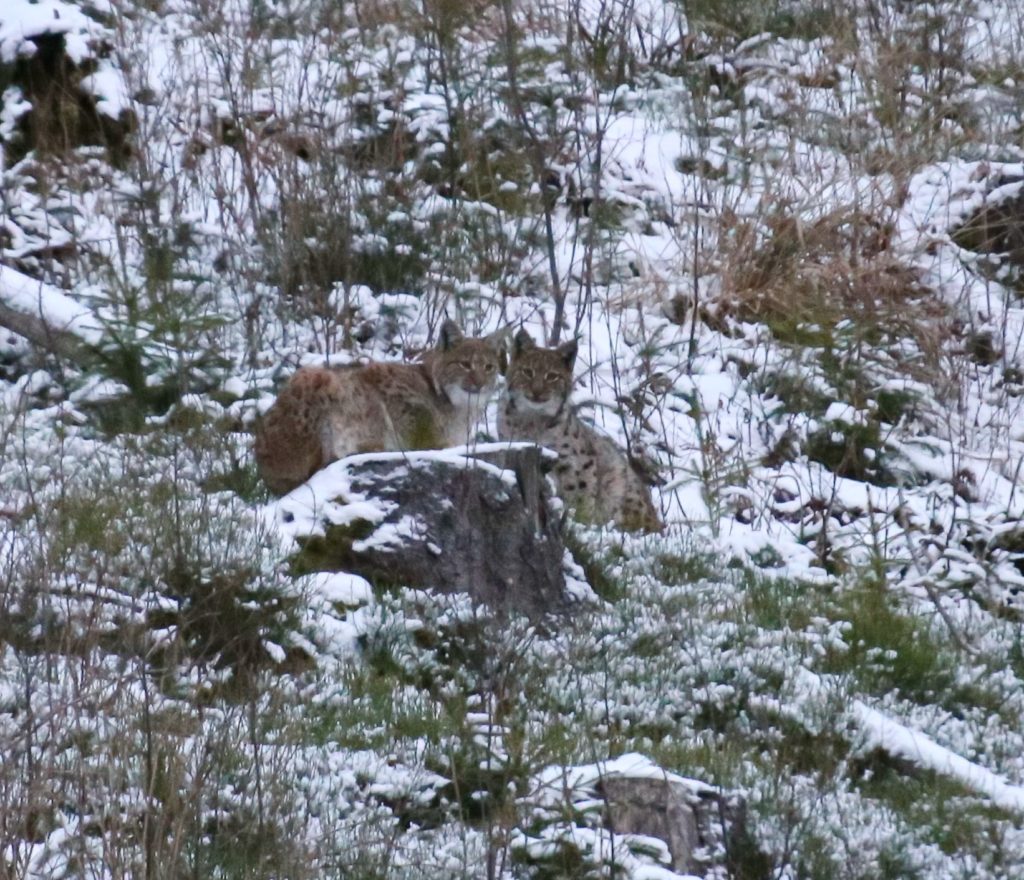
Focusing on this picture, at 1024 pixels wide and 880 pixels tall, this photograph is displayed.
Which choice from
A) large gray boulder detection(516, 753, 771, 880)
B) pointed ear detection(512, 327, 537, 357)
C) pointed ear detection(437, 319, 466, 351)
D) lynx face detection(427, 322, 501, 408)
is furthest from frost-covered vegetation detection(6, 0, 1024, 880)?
pointed ear detection(437, 319, 466, 351)

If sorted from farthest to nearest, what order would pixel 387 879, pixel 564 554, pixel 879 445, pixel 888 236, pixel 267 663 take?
pixel 888 236 → pixel 879 445 → pixel 564 554 → pixel 267 663 → pixel 387 879

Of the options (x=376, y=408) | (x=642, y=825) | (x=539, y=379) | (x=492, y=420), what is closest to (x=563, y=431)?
(x=539, y=379)

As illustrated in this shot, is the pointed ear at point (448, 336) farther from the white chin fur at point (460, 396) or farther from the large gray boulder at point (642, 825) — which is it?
the large gray boulder at point (642, 825)

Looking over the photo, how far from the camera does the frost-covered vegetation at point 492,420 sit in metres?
4.94

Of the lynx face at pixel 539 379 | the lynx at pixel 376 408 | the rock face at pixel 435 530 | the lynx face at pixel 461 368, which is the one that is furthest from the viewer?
the lynx face at pixel 539 379

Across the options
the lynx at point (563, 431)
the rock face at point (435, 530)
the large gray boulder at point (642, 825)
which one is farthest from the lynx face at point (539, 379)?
the large gray boulder at point (642, 825)

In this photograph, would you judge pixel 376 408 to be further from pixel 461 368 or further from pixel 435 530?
pixel 435 530

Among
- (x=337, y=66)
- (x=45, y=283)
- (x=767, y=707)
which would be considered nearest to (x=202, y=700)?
(x=767, y=707)

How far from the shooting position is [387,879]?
4.57m

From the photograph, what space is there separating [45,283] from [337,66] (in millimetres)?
3391

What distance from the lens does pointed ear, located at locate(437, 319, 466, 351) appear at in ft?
28.9

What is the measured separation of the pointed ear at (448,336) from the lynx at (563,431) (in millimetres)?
372

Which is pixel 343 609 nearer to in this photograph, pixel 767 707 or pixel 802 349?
pixel 767 707

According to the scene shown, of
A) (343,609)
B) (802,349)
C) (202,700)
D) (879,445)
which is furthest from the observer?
(802,349)
